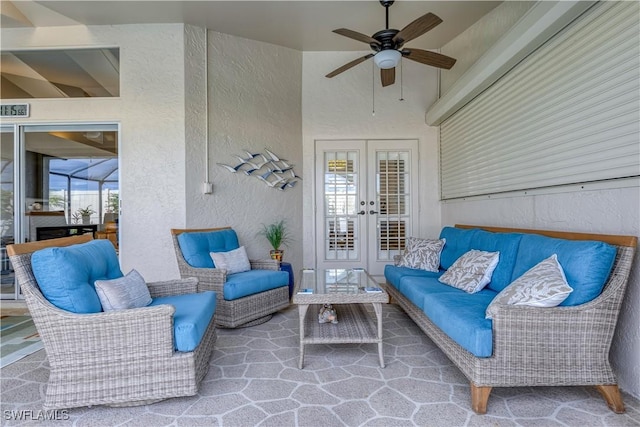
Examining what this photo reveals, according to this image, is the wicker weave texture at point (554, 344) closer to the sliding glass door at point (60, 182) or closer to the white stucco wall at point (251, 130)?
the white stucco wall at point (251, 130)

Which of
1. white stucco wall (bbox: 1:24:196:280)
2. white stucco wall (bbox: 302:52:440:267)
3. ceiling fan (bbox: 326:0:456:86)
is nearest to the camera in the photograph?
ceiling fan (bbox: 326:0:456:86)

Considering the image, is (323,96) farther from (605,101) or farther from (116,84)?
(605,101)

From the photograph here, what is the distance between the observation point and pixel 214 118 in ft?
13.6

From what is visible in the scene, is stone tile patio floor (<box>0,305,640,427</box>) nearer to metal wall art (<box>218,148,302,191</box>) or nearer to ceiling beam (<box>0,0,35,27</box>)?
metal wall art (<box>218,148,302,191</box>)

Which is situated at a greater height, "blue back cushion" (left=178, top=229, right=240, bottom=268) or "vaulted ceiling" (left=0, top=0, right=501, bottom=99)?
"vaulted ceiling" (left=0, top=0, right=501, bottom=99)

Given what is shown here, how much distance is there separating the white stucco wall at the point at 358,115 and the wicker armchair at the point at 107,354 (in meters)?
3.33

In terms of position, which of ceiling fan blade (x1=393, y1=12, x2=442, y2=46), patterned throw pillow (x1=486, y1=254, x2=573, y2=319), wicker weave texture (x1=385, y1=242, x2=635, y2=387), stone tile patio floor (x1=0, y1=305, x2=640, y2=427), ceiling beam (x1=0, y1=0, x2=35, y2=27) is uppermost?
ceiling beam (x1=0, y1=0, x2=35, y2=27)

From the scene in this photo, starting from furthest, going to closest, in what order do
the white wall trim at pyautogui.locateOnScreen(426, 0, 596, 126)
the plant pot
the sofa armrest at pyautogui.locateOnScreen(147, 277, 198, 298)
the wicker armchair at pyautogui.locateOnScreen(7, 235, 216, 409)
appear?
1. the plant pot
2. the sofa armrest at pyautogui.locateOnScreen(147, 277, 198, 298)
3. the white wall trim at pyautogui.locateOnScreen(426, 0, 596, 126)
4. the wicker armchair at pyautogui.locateOnScreen(7, 235, 216, 409)

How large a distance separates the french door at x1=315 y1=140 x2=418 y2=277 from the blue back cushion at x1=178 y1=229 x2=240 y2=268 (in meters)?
1.77

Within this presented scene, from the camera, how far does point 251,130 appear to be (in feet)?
14.7

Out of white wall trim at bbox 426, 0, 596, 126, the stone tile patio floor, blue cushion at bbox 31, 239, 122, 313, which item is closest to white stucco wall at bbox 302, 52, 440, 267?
white wall trim at bbox 426, 0, 596, 126

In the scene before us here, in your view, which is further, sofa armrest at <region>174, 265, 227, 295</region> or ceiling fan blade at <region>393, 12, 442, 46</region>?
sofa armrest at <region>174, 265, 227, 295</region>

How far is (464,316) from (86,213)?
14.6 feet

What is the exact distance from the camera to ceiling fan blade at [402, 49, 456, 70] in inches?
120
